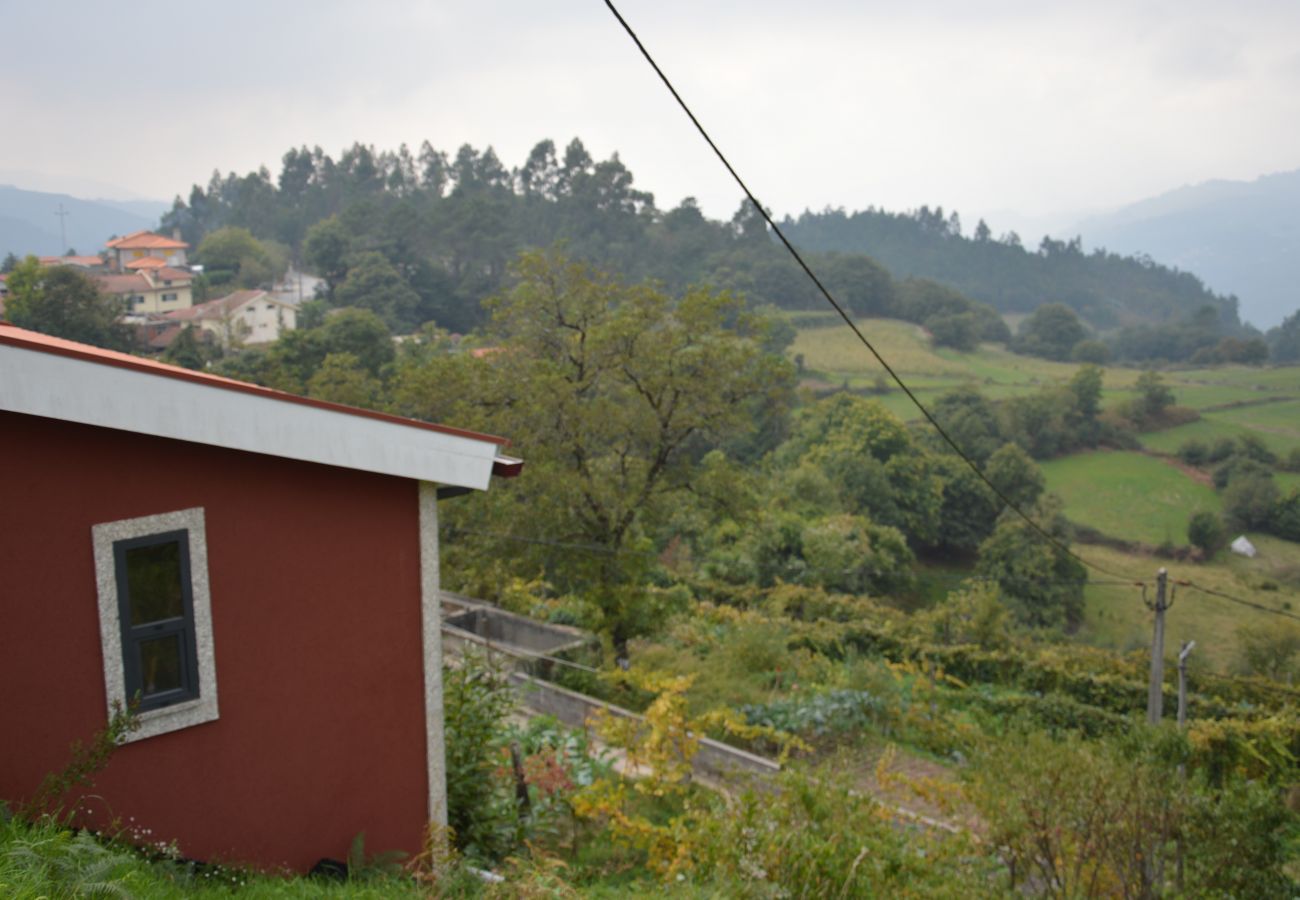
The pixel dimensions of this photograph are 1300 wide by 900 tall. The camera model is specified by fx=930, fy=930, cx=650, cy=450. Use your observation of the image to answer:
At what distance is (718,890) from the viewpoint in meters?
4.80

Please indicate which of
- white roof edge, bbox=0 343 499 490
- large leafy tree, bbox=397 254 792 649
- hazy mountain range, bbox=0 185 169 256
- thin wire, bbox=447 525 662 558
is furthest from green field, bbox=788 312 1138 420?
hazy mountain range, bbox=0 185 169 256

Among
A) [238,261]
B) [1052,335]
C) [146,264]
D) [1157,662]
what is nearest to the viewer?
[1157,662]

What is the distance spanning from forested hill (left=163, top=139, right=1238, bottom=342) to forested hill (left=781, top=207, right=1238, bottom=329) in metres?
3.59

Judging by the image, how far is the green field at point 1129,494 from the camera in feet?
150

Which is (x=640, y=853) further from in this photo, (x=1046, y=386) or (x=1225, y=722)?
(x=1046, y=386)

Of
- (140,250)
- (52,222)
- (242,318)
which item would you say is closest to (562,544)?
(242,318)

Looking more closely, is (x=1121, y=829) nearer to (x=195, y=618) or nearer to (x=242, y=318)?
(x=195, y=618)

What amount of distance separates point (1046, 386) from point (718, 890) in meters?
62.8

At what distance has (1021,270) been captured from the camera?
132500mm

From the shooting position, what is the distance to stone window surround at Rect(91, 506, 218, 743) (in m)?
4.19

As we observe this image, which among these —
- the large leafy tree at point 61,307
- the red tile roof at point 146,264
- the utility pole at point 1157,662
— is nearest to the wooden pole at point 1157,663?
the utility pole at point 1157,662

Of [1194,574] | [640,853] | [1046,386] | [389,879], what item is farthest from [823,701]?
[1046,386]

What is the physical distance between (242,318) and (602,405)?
42.3 metres

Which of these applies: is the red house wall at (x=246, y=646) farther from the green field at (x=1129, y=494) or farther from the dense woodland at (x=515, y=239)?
the dense woodland at (x=515, y=239)
